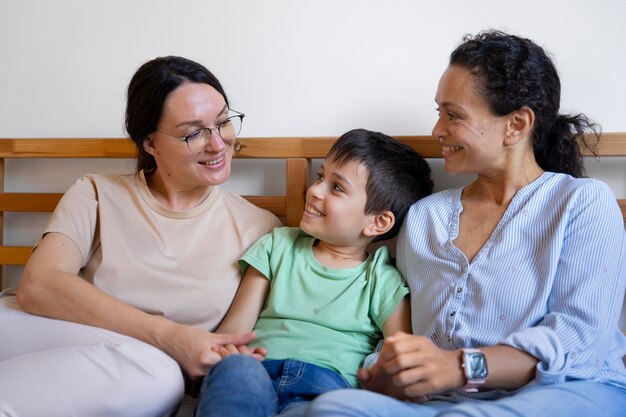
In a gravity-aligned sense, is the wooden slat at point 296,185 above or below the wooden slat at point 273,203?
above

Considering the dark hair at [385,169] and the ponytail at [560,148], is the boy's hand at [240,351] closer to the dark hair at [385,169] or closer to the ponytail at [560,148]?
the dark hair at [385,169]

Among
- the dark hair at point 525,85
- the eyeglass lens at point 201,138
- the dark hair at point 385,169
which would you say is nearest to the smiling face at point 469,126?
the dark hair at point 525,85

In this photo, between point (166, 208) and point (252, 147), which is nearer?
point (166, 208)

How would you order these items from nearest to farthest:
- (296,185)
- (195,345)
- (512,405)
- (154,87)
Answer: (512,405) → (195,345) → (154,87) → (296,185)

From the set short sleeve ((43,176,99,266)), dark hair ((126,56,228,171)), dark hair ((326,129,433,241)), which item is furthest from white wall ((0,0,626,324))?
A: short sleeve ((43,176,99,266))

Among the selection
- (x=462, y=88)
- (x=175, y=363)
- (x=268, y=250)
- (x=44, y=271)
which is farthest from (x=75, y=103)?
(x=462, y=88)

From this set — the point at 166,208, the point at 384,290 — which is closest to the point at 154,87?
the point at 166,208

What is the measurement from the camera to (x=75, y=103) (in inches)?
74.5

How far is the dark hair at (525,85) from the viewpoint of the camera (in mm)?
1255

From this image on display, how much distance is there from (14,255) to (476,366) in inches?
51.9

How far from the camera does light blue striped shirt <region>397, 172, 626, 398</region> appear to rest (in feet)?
3.58

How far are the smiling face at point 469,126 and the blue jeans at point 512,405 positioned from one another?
0.44m

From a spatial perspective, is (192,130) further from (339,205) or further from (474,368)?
(474,368)

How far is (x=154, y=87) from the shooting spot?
1.45 m
